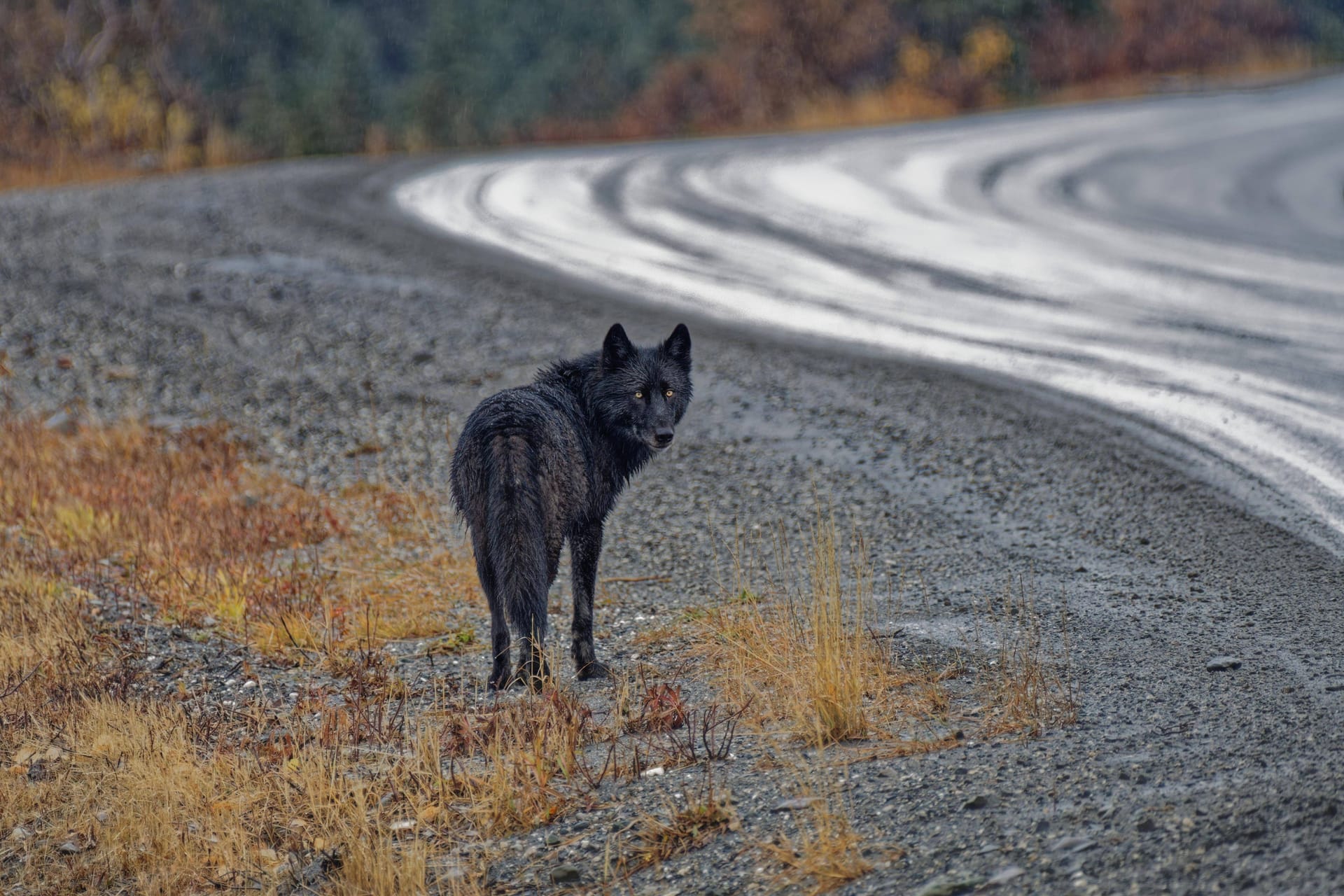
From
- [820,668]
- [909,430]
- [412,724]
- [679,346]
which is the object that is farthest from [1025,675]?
[909,430]

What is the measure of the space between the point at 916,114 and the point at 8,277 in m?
15.5

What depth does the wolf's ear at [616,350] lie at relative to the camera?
636 cm

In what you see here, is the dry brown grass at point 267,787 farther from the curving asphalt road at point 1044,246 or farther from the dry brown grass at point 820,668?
the curving asphalt road at point 1044,246

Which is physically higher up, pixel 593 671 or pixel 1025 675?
pixel 1025 675

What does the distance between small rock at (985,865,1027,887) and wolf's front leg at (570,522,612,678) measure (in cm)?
260

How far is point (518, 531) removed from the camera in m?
5.61

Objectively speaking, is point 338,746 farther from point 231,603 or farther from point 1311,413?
point 1311,413

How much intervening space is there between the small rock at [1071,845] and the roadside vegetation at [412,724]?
59cm

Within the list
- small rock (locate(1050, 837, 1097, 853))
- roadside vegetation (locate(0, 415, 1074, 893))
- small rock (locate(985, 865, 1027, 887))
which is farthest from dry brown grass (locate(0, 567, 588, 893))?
small rock (locate(1050, 837, 1097, 853))

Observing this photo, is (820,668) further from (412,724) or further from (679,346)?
(679,346)

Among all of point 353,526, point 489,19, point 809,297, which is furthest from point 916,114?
point 489,19

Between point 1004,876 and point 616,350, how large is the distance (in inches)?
130

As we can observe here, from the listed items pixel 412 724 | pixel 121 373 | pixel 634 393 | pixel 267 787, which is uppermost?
pixel 634 393

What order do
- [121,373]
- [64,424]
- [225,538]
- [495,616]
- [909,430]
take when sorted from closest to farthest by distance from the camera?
[495,616] → [225,538] → [909,430] → [64,424] → [121,373]
